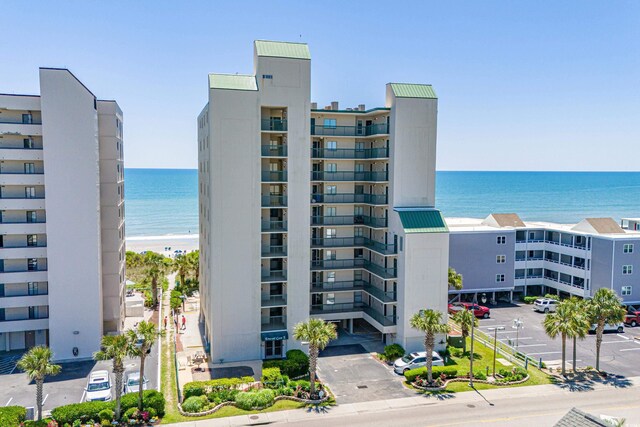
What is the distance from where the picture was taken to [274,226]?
43.7 m

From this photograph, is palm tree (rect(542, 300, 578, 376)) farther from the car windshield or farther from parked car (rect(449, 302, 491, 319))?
the car windshield

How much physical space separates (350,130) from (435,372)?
2225 cm

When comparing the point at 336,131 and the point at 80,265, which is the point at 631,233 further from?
the point at 80,265

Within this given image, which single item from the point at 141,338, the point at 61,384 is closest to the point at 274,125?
the point at 141,338

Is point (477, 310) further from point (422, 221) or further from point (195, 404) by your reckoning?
point (195, 404)

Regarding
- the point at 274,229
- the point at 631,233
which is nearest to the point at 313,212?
the point at 274,229

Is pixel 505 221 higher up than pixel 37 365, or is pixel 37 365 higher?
pixel 505 221

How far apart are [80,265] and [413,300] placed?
27.8 m

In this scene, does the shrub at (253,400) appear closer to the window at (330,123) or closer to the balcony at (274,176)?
the balcony at (274,176)

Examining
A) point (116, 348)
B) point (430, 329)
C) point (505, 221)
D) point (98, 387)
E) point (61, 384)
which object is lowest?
point (61, 384)

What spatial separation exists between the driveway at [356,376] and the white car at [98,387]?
14983mm

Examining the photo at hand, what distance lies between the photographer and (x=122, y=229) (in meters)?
53.7

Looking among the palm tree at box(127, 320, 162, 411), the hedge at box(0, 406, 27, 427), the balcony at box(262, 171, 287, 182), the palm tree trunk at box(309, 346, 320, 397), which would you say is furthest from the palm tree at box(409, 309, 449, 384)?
the hedge at box(0, 406, 27, 427)

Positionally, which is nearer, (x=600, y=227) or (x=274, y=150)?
(x=274, y=150)
